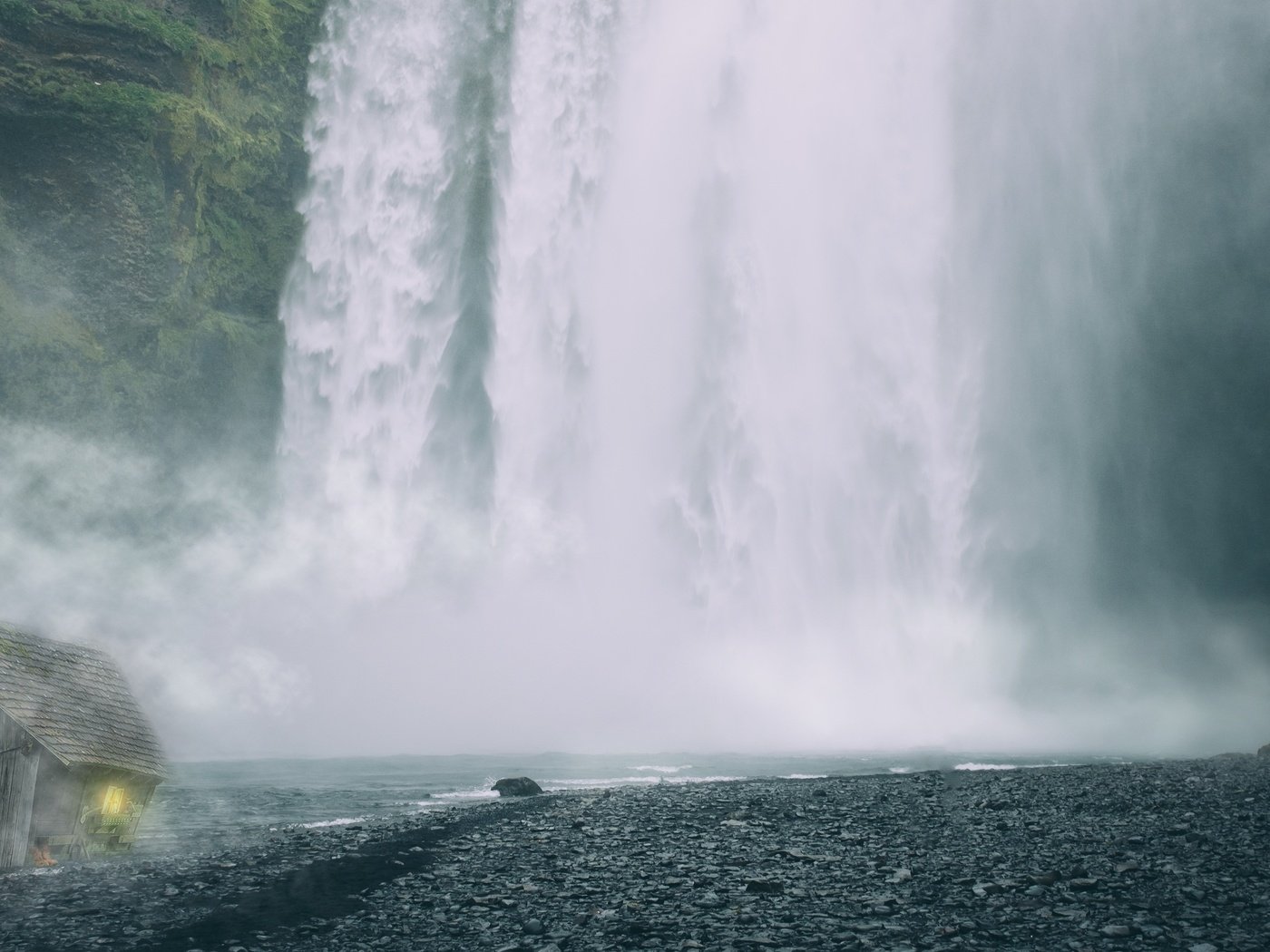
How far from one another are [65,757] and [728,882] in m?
11.4

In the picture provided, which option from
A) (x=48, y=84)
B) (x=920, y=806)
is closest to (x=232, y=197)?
(x=48, y=84)

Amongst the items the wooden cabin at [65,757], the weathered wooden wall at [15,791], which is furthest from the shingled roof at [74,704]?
the weathered wooden wall at [15,791]

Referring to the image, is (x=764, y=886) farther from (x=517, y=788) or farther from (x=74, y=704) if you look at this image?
(x=517, y=788)

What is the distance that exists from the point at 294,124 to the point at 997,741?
44368 mm

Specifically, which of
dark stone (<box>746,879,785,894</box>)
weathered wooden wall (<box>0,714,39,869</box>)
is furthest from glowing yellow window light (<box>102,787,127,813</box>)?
dark stone (<box>746,879,785,894</box>)

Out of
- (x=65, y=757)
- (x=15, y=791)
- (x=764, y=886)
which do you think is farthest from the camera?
(x=65, y=757)

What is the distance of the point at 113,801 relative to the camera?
17000mm

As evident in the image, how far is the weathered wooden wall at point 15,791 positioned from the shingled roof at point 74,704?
290 millimetres

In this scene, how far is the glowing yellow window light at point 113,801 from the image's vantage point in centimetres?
1678

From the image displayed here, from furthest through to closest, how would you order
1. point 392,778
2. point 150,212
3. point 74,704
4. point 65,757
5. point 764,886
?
point 150,212
point 392,778
point 74,704
point 65,757
point 764,886

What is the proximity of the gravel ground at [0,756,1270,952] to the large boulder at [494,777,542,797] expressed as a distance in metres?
6.02

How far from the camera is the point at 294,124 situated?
46750 mm

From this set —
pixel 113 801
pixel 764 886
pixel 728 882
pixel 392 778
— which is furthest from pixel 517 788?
pixel 764 886

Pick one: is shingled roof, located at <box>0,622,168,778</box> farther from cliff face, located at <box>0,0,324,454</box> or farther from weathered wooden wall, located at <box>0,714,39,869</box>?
cliff face, located at <box>0,0,324,454</box>
